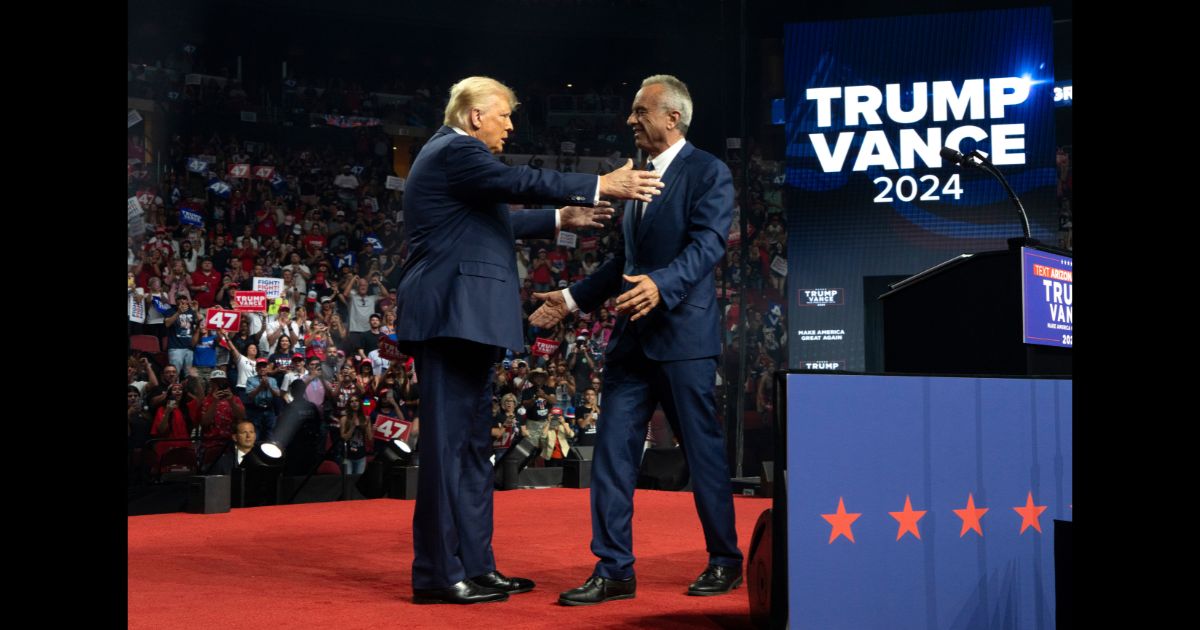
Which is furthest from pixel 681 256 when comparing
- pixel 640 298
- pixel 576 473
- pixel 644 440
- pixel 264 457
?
pixel 576 473

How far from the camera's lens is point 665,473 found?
8.88 m

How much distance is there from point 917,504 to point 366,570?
235 centimetres

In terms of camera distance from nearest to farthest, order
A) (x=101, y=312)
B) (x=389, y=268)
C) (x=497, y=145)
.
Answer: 1. (x=101, y=312)
2. (x=497, y=145)
3. (x=389, y=268)

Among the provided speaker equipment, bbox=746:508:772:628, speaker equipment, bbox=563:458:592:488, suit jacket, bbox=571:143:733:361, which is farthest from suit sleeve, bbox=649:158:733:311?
speaker equipment, bbox=563:458:592:488

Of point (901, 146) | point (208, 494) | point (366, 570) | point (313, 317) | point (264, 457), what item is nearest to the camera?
point (366, 570)

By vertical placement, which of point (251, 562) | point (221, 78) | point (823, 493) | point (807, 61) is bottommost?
point (251, 562)

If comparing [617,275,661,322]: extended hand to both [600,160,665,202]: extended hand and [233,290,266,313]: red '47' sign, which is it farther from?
[233,290,266,313]: red '47' sign

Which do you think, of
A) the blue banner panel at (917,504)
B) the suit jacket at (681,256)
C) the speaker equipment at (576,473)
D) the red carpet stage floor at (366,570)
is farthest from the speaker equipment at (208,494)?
the blue banner panel at (917,504)

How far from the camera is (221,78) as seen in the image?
17094 millimetres

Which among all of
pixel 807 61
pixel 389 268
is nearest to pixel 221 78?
pixel 389 268

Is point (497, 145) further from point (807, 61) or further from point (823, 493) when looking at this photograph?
point (807, 61)

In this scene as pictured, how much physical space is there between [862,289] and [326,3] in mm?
10625

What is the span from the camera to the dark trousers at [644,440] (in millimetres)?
3238

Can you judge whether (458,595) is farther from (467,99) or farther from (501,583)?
(467,99)
